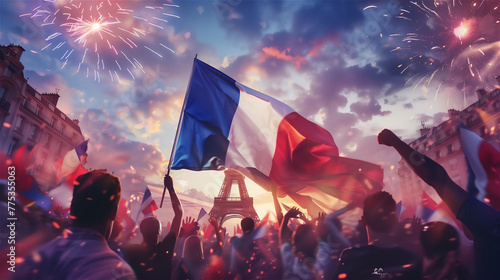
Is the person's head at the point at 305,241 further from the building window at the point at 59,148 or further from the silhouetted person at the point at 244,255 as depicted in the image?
the building window at the point at 59,148

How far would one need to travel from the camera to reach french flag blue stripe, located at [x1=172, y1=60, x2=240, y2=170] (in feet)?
17.8

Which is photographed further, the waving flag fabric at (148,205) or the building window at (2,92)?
the building window at (2,92)

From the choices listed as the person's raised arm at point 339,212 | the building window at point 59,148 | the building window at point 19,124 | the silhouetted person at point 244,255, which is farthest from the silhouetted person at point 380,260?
the building window at point 59,148

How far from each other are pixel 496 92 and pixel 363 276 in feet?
119

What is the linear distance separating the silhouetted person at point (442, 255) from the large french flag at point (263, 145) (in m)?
2.69

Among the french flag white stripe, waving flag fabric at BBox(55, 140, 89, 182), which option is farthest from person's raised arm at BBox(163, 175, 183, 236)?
waving flag fabric at BBox(55, 140, 89, 182)

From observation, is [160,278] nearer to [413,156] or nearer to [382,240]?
[382,240]

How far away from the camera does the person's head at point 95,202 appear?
1684 millimetres

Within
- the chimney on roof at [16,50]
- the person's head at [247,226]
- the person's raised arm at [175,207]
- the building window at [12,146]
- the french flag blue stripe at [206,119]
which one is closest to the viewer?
the person's raised arm at [175,207]

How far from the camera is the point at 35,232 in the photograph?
2.49 meters

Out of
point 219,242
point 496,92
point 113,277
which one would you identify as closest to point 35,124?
point 219,242

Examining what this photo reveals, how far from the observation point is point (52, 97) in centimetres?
3419

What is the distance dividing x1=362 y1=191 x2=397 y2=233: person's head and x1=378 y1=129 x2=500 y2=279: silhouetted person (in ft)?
1.86

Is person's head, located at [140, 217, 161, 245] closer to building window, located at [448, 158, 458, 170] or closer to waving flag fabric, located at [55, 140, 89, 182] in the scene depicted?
waving flag fabric, located at [55, 140, 89, 182]
